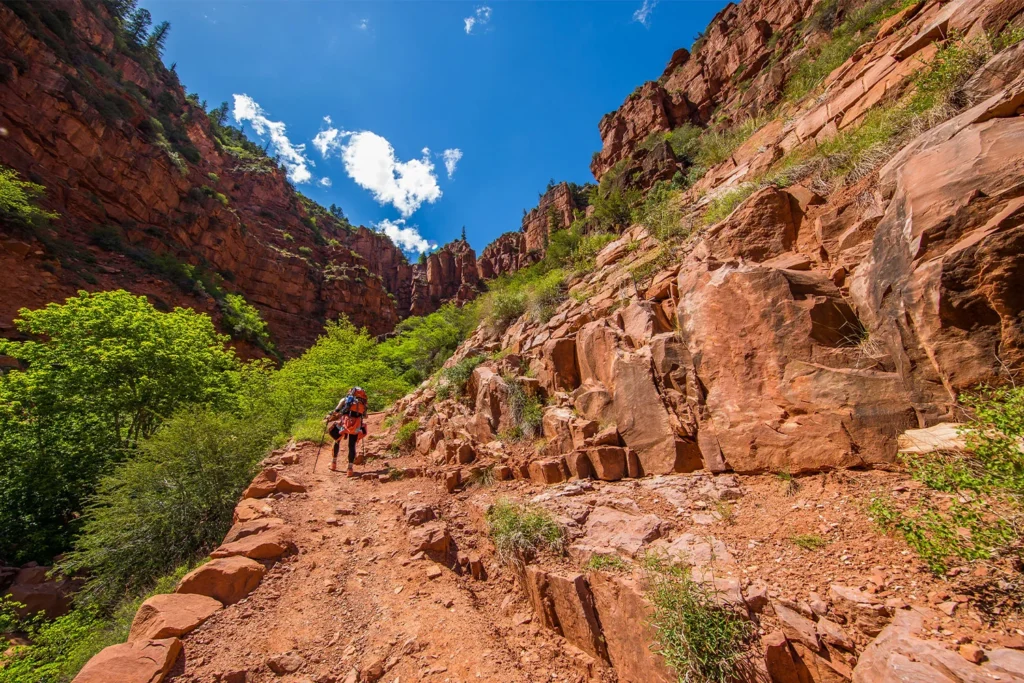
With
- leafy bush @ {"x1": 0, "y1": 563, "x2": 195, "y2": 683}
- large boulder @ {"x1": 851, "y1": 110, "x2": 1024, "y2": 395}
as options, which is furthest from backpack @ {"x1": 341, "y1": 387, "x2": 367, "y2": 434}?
large boulder @ {"x1": 851, "y1": 110, "x2": 1024, "y2": 395}

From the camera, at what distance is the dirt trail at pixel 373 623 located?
10.7 feet

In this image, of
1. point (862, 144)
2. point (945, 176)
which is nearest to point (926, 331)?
point (945, 176)

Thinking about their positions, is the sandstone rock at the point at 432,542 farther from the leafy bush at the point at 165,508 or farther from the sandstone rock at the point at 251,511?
the leafy bush at the point at 165,508

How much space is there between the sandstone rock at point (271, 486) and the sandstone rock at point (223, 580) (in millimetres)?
2112

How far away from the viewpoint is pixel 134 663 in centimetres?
311

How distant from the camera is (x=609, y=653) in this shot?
320 centimetres

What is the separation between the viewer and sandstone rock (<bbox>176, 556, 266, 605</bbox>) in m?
3.99

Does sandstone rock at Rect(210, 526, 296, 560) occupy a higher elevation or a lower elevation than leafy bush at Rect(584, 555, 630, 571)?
higher

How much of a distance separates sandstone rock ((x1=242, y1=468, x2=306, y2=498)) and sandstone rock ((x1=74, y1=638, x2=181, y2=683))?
3066mm

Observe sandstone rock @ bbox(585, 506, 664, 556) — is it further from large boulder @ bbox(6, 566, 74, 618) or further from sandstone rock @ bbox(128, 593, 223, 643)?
large boulder @ bbox(6, 566, 74, 618)

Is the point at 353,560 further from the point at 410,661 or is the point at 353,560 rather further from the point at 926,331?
the point at 926,331

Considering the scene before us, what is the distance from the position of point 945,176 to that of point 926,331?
5.02ft

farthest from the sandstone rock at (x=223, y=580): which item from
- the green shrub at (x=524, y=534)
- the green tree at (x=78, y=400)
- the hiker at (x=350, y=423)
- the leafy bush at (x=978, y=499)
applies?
the green tree at (x=78, y=400)

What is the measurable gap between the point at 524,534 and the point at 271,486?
473cm
